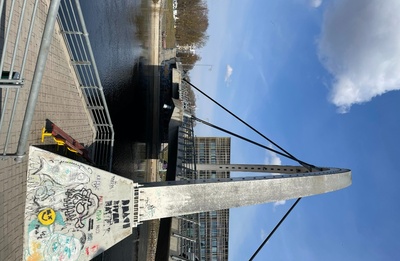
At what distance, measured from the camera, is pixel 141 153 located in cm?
2692

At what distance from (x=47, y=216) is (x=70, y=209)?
536 millimetres

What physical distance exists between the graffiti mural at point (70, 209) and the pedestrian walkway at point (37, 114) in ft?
2.90

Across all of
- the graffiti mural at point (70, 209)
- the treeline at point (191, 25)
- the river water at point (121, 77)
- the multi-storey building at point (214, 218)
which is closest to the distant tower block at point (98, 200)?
the graffiti mural at point (70, 209)

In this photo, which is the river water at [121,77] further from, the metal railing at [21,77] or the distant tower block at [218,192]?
the distant tower block at [218,192]

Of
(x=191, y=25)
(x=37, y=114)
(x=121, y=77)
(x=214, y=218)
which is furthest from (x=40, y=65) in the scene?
(x=191, y=25)

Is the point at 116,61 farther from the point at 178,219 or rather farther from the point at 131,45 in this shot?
the point at 178,219

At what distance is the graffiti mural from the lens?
7293mm

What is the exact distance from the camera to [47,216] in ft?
24.8

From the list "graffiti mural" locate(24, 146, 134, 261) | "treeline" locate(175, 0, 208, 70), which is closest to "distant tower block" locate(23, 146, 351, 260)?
"graffiti mural" locate(24, 146, 134, 261)

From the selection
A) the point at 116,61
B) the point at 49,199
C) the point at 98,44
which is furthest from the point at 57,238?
the point at 116,61

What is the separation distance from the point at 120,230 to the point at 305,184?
6.64 m

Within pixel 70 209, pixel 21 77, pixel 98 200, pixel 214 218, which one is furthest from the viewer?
pixel 214 218

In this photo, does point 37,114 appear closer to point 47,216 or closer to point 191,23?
point 47,216

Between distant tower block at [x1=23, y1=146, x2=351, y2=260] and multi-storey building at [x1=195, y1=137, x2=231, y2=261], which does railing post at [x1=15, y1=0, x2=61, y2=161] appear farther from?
multi-storey building at [x1=195, y1=137, x2=231, y2=261]
